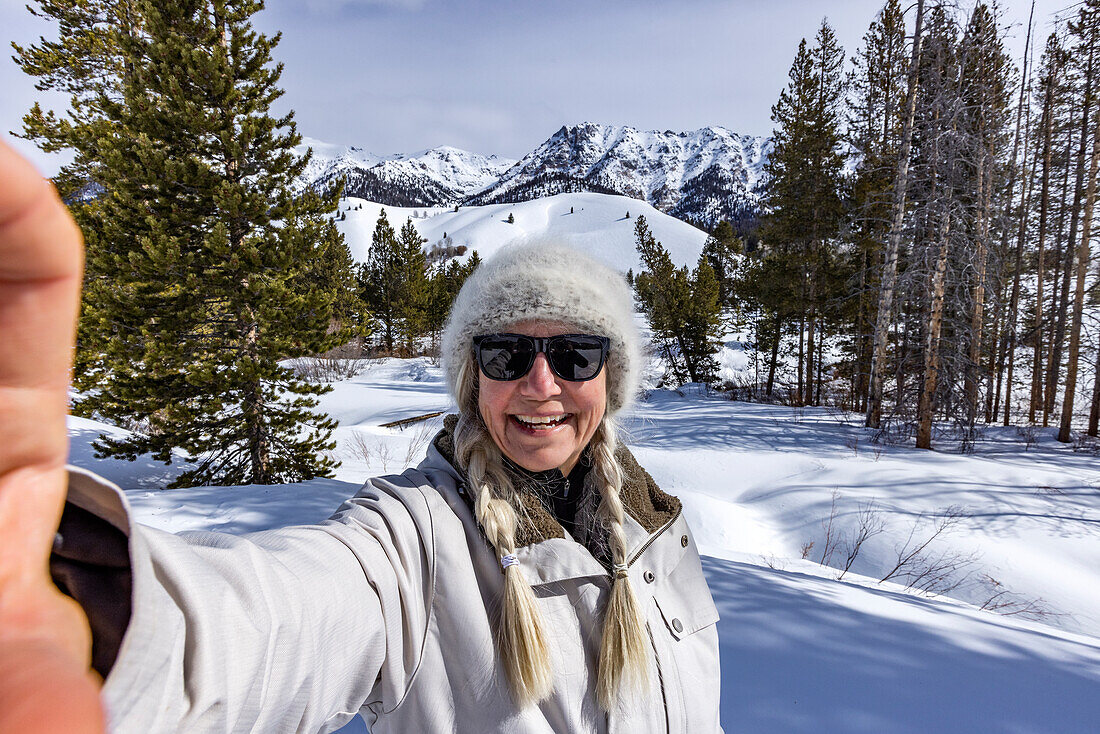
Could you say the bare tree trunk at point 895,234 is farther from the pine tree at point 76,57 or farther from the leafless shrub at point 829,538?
the pine tree at point 76,57

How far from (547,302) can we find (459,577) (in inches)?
31.7

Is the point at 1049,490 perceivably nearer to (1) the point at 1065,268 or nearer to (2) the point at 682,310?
(1) the point at 1065,268

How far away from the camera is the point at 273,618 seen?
2.48 ft

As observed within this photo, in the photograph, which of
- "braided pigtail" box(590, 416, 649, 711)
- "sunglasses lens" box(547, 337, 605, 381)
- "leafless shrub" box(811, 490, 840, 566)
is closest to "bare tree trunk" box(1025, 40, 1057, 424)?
"leafless shrub" box(811, 490, 840, 566)

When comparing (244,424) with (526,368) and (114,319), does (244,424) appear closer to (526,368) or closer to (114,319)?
(114,319)

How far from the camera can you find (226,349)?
762cm

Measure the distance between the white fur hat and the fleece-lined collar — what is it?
206mm

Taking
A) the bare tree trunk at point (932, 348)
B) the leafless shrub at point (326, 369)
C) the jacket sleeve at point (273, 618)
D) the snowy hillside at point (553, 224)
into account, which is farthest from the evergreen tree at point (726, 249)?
the jacket sleeve at point (273, 618)

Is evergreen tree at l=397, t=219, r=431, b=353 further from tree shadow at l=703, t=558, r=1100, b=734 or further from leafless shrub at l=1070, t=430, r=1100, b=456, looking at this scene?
tree shadow at l=703, t=558, r=1100, b=734

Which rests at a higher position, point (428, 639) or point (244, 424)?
point (428, 639)

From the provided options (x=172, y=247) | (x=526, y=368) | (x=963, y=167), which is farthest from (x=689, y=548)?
(x=963, y=167)

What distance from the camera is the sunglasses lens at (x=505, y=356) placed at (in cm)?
149

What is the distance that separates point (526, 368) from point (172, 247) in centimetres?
747

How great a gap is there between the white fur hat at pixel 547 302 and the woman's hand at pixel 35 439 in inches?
45.3
